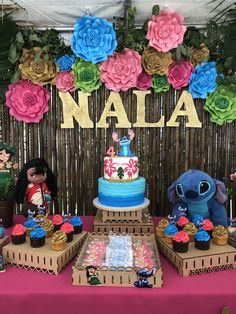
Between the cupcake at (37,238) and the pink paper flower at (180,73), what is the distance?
115 cm

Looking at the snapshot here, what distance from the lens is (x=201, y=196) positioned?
1.76 m

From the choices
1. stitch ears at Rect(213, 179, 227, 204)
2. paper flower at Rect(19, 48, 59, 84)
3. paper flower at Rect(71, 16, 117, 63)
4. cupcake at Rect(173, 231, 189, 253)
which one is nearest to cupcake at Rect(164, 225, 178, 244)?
cupcake at Rect(173, 231, 189, 253)

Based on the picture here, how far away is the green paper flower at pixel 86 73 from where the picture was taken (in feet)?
6.89

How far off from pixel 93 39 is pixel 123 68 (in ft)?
0.73

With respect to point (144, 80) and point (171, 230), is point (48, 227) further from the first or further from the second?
point (144, 80)

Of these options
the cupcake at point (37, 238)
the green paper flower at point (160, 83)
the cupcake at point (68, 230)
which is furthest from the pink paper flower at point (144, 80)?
the cupcake at point (37, 238)

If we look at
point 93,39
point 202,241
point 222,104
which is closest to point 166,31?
point 93,39

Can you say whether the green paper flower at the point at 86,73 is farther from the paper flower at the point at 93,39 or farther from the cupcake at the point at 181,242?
the cupcake at the point at 181,242

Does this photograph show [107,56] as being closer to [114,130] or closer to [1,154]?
[114,130]

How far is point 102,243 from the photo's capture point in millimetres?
1577

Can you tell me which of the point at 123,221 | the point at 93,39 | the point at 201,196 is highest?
the point at 93,39

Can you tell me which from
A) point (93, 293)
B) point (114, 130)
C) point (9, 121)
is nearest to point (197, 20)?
point (114, 130)

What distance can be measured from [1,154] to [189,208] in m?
1.00

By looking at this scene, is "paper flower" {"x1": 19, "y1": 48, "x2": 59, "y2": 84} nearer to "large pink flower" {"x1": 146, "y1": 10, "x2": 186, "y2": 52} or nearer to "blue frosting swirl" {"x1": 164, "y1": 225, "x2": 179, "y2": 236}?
"large pink flower" {"x1": 146, "y1": 10, "x2": 186, "y2": 52}
